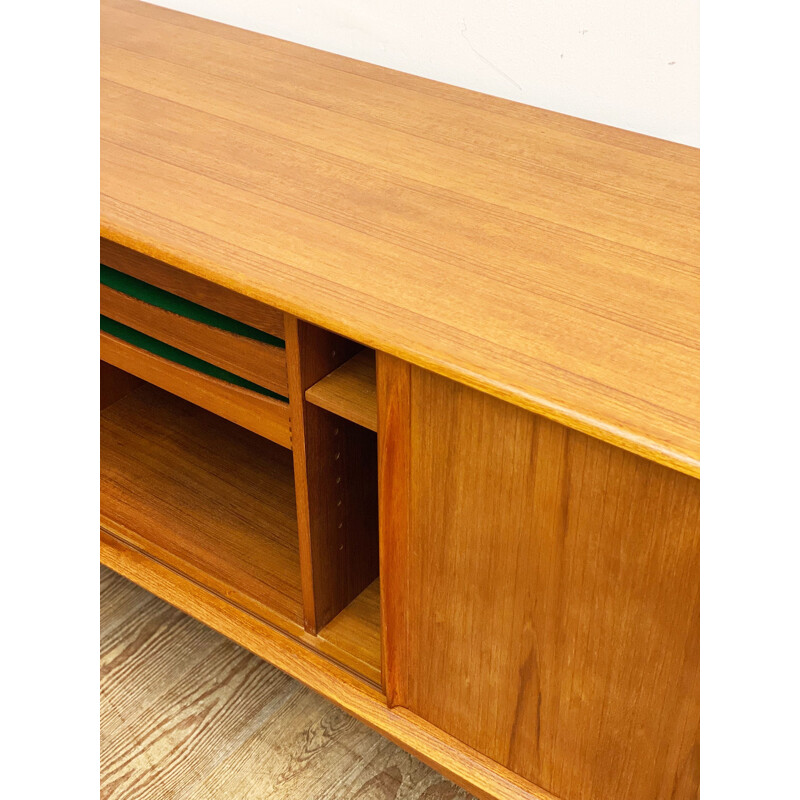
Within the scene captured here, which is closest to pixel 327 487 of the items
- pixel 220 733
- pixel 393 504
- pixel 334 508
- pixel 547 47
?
pixel 334 508

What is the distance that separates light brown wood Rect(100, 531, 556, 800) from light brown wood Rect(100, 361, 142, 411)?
0.25 meters

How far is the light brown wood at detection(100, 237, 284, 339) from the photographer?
2.75 feet

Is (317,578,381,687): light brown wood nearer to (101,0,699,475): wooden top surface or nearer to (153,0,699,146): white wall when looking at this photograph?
(101,0,699,475): wooden top surface

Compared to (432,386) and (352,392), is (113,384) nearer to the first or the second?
(352,392)

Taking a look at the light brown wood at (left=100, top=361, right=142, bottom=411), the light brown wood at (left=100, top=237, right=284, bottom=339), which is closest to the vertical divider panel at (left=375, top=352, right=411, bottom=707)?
the light brown wood at (left=100, top=237, right=284, bottom=339)

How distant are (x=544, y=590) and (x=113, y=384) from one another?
77 cm

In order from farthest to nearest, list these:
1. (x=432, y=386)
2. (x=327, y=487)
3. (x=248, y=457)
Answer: (x=248, y=457) → (x=327, y=487) → (x=432, y=386)

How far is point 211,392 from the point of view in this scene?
95 cm

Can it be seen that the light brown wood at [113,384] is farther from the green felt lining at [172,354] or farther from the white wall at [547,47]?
the white wall at [547,47]
